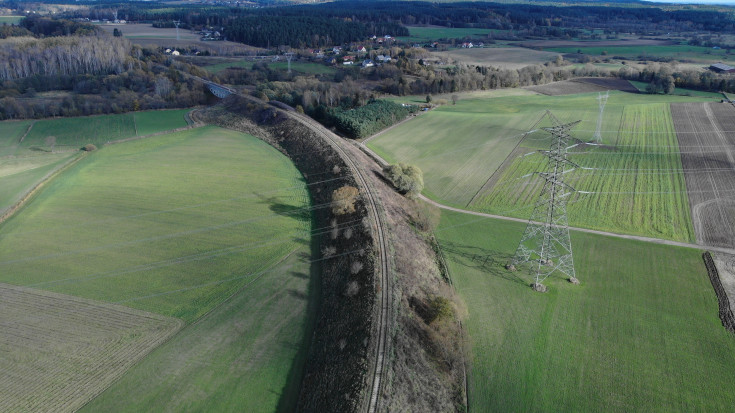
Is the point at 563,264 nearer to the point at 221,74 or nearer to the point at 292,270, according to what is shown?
the point at 292,270

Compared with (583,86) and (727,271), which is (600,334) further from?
(583,86)

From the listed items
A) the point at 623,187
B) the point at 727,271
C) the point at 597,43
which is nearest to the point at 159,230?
the point at 727,271

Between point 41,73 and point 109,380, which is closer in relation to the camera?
point 109,380

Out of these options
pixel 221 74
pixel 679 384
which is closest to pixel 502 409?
pixel 679 384

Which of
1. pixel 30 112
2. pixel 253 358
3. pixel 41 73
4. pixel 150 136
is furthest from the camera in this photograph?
pixel 41 73

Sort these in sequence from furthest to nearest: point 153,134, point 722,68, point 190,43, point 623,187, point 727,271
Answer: point 190,43
point 722,68
point 153,134
point 623,187
point 727,271

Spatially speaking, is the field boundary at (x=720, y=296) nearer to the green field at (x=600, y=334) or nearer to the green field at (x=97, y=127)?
the green field at (x=600, y=334)
